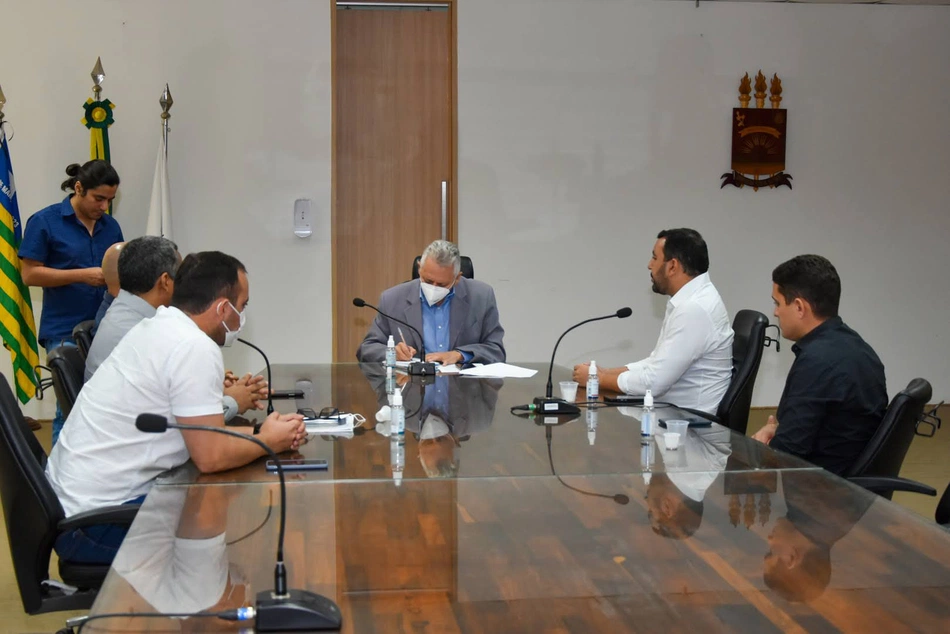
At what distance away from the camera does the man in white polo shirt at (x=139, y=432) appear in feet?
7.47

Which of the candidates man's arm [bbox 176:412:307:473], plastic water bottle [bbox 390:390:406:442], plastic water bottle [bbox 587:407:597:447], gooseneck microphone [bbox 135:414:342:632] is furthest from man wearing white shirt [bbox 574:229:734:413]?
gooseneck microphone [bbox 135:414:342:632]

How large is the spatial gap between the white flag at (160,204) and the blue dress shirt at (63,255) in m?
0.82

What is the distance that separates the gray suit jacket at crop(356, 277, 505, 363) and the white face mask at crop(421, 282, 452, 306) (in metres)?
0.11

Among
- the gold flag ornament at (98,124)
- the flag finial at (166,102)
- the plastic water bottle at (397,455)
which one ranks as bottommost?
the plastic water bottle at (397,455)

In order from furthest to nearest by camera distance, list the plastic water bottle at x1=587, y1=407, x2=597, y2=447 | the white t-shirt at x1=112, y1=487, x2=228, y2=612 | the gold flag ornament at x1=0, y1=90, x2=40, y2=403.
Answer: the gold flag ornament at x1=0, y1=90, x2=40, y2=403, the plastic water bottle at x1=587, y1=407, x2=597, y2=447, the white t-shirt at x1=112, y1=487, x2=228, y2=612

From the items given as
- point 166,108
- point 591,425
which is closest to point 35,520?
point 591,425

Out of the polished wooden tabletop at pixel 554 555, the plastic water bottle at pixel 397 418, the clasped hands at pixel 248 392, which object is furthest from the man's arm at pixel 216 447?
the clasped hands at pixel 248 392

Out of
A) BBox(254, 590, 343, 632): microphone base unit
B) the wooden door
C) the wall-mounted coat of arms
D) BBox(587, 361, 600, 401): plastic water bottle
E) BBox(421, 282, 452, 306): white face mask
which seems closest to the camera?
BBox(254, 590, 343, 632): microphone base unit

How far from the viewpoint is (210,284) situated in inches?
98.6

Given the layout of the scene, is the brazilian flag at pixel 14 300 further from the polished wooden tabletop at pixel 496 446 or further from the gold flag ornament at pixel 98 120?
the polished wooden tabletop at pixel 496 446

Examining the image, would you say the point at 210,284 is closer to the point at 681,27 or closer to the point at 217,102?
the point at 217,102

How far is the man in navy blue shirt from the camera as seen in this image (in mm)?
4961

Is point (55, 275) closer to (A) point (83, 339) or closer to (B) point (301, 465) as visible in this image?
(A) point (83, 339)

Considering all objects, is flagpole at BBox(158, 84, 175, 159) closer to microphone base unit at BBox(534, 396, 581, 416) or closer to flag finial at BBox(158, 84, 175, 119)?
flag finial at BBox(158, 84, 175, 119)
